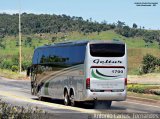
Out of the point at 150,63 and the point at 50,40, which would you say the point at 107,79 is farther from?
the point at 50,40

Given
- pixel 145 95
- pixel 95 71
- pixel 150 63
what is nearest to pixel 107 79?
pixel 95 71

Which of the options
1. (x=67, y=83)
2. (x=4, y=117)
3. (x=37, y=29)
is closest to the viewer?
(x=4, y=117)

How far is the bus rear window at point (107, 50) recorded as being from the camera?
2506cm

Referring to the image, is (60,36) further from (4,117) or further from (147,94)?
(4,117)

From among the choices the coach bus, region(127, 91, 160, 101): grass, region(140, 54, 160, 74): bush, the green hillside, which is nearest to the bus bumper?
the coach bus

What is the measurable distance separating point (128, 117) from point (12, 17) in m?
155

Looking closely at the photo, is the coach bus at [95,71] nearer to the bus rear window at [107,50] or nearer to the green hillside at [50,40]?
the bus rear window at [107,50]

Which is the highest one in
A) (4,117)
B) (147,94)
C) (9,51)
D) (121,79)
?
(4,117)

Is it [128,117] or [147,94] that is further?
[147,94]

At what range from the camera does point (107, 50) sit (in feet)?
82.8

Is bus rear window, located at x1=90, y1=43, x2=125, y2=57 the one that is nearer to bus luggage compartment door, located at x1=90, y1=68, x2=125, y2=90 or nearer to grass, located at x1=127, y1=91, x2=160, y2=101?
bus luggage compartment door, located at x1=90, y1=68, x2=125, y2=90

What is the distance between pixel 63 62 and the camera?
2773 centimetres

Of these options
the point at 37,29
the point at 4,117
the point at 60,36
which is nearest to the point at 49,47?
the point at 4,117

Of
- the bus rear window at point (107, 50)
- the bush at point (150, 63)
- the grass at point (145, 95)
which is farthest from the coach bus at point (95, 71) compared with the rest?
the bush at point (150, 63)
